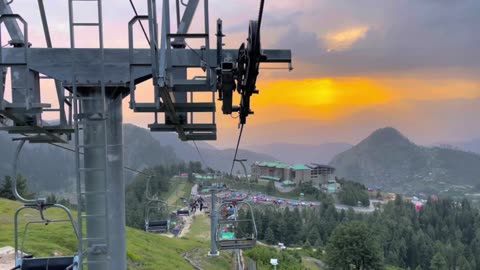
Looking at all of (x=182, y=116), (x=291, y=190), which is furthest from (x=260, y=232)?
(x=182, y=116)

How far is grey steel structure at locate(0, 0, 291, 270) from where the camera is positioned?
Answer: 172 inches

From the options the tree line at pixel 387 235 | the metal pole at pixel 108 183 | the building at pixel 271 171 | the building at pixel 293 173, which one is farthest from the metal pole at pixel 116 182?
the building at pixel 293 173

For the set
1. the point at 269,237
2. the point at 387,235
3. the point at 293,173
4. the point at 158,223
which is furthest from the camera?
the point at 293,173

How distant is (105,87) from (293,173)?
14904 centimetres

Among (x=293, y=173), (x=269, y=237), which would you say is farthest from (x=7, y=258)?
(x=293, y=173)

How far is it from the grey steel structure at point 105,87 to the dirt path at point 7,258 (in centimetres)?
692

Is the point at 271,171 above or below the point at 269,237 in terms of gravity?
above

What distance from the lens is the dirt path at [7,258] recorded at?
10629 mm

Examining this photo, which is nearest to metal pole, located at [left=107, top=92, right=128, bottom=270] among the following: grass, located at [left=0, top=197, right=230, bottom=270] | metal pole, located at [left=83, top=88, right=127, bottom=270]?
metal pole, located at [left=83, top=88, right=127, bottom=270]

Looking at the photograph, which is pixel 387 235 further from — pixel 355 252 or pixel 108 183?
pixel 108 183

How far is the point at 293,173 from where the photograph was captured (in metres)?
152

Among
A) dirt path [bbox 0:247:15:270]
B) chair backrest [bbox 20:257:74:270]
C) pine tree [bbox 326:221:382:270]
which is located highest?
chair backrest [bbox 20:257:74:270]

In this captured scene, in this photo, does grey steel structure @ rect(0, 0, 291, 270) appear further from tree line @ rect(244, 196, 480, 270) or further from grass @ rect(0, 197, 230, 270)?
tree line @ rect(244, 196, 480, 270)

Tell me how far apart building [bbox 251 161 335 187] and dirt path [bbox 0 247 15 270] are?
135 m
